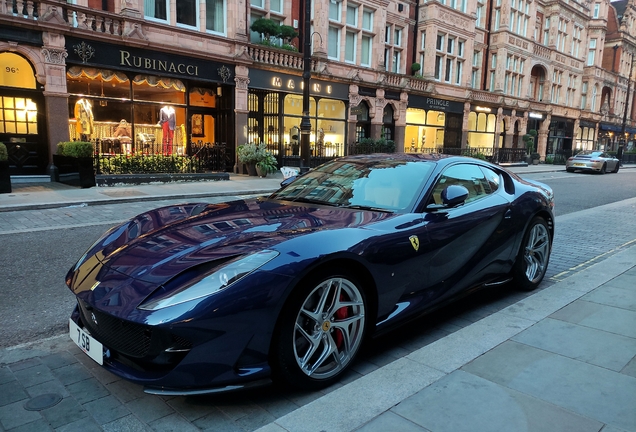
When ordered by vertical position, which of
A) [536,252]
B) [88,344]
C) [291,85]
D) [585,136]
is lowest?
[88,344]

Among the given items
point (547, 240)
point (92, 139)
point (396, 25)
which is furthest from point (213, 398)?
point (396, 25)

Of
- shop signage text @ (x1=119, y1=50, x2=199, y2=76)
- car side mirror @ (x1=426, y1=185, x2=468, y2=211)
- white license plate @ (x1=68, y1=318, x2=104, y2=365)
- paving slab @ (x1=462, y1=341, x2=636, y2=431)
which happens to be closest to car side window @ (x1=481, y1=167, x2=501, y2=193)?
car side mirror @ (x1=426, y1=185, x2=468, y2=211)

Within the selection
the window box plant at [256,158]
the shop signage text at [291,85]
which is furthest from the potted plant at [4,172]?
the shop signage text at [291,85]

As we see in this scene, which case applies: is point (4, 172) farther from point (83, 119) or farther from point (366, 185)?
point (366, 185)

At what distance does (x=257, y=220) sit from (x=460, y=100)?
1119 inches

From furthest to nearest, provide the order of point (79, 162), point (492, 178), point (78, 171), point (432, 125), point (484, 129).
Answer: point (484, 129) < point (432, 125) < point (78, 171) < point (79, 162) < point (492, 178)

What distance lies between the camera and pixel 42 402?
8.54 ft

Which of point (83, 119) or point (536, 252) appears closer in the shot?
point (536, 252)

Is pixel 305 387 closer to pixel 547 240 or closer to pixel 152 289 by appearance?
pixel 152 289

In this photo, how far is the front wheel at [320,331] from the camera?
8.43 feet

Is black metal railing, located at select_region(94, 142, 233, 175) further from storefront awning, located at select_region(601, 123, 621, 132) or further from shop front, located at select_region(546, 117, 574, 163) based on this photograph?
storefront awning, located at select_region(601, 123, 621, 132)

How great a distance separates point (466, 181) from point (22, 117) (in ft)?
48.1

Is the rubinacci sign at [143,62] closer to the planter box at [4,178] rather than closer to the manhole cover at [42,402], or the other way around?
the planter box at [4,178]

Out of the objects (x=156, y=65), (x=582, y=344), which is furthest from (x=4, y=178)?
(x=582, y=344)
